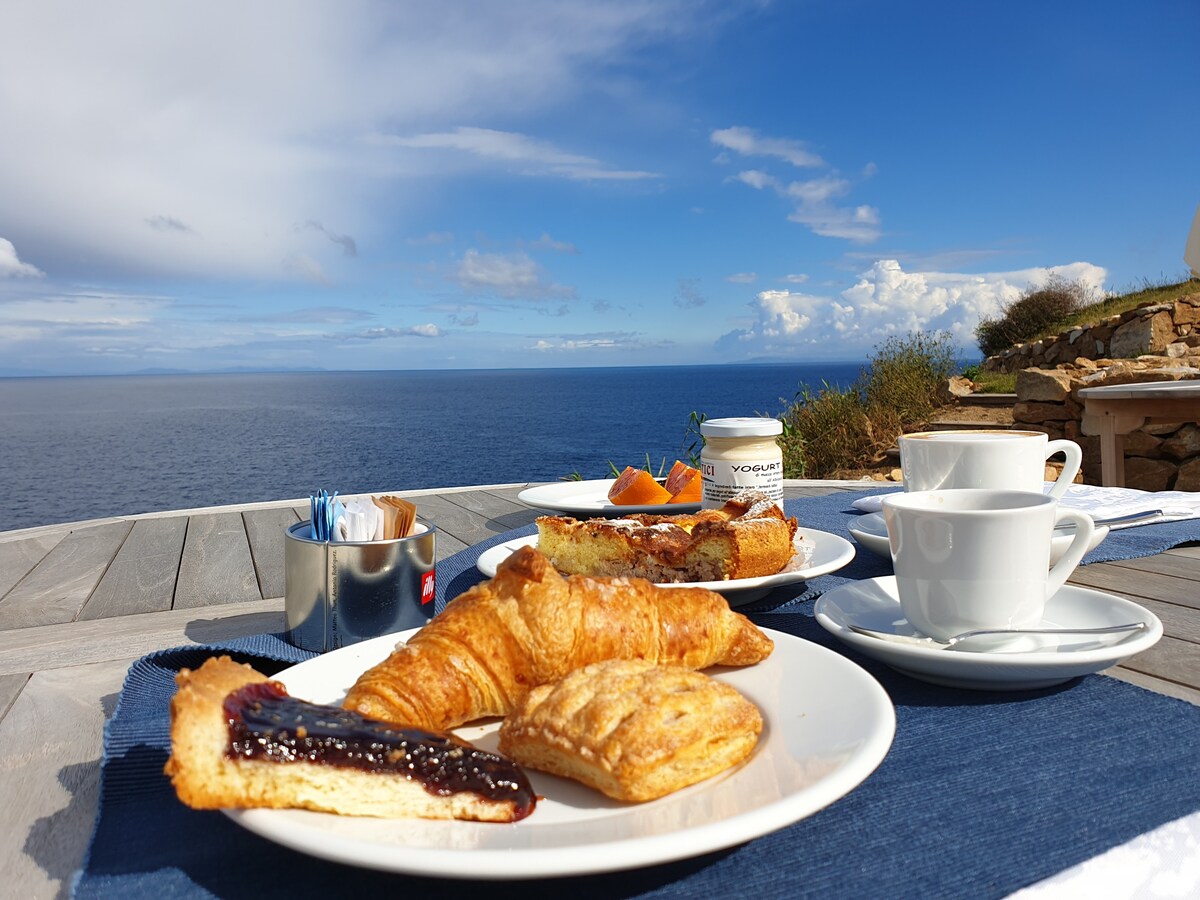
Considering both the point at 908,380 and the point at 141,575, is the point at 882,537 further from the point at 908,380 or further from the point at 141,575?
the point at 908,380

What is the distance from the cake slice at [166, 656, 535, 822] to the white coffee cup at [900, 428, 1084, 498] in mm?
1431

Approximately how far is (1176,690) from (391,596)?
1.34 meters

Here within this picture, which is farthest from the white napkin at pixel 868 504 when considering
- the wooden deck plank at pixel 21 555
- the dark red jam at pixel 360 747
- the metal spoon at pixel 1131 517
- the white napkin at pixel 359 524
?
the wooden deck plank at pixel 21 555

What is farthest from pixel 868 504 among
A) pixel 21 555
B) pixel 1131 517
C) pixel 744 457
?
pixel 21 555

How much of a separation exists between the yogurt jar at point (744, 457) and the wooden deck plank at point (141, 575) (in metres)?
1.48

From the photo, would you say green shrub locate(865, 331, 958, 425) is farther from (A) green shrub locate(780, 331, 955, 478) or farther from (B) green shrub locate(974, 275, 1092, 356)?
(B) green shrub locate(974, 275, 1092, 356)

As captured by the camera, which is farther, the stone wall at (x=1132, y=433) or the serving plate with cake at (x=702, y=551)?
the stone wall at (x=1132, y=433)

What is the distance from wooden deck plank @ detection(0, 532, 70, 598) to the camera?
8.19 feet

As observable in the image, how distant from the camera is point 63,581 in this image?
2393 mm

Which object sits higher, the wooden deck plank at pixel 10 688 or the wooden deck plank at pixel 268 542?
the wooden deck plank at pixel 268 542

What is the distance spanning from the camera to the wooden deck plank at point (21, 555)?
2.50 meters

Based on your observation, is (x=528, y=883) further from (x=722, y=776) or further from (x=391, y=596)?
(x=391, y=596)

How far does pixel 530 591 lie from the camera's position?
1126 millimetres

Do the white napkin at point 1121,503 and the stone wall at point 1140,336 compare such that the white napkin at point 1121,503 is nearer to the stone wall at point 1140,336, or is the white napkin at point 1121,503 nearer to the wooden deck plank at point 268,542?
the wooden deck plank at point 268,542
